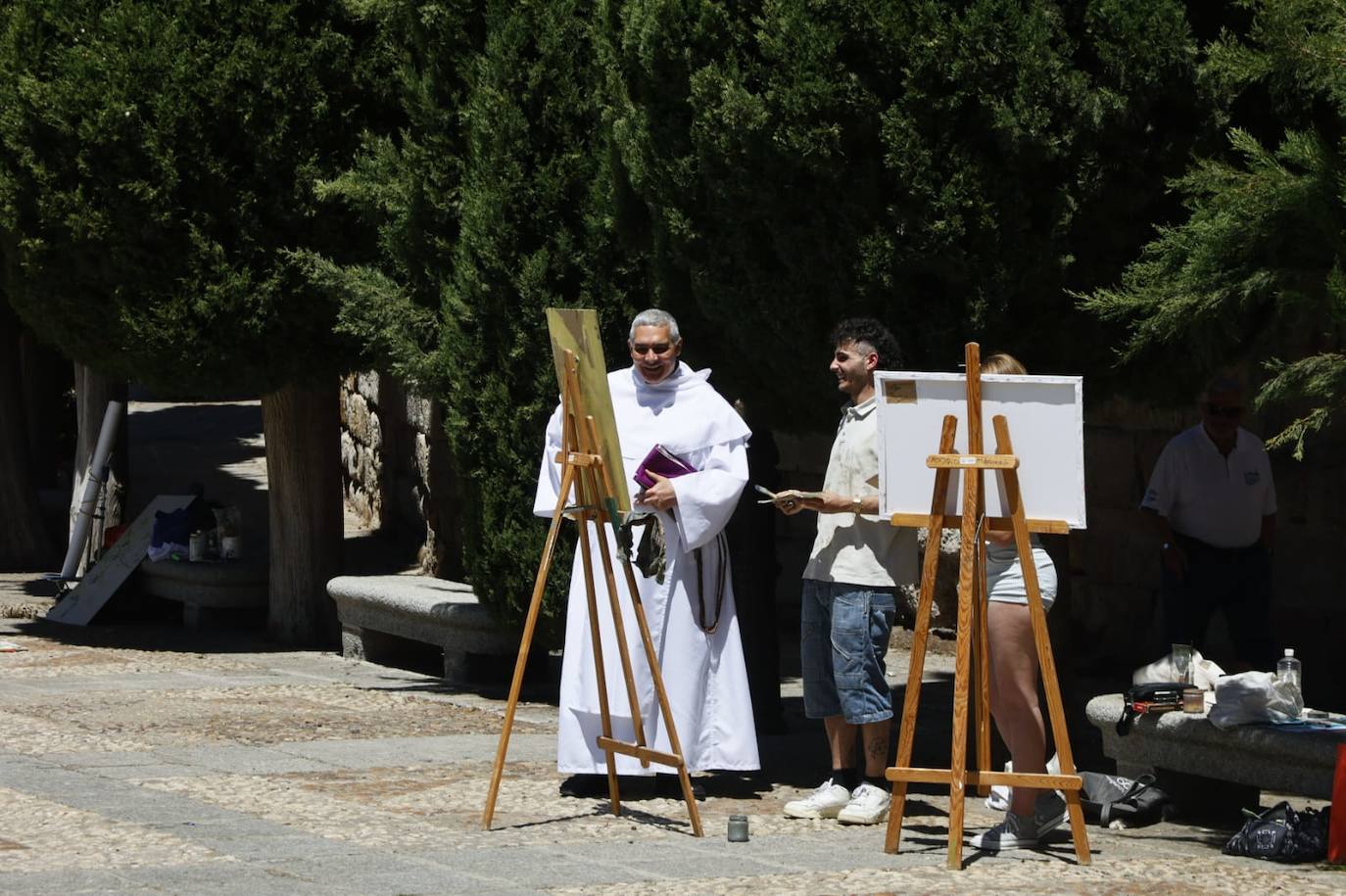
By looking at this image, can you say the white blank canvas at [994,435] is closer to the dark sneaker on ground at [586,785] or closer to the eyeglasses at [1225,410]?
the dark sneaker on ground at [586,785]

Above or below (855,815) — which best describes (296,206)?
above

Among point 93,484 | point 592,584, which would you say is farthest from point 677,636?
point 93,484

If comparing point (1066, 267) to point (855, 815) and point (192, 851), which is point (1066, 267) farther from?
point (192, 851)

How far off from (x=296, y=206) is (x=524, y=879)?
6.22 meters

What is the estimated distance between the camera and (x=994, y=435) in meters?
5.82

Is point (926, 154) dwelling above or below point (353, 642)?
Result: above

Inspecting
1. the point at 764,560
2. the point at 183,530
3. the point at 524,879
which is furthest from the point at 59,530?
the point at 524,879

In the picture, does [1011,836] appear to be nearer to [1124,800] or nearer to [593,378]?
[1124,800]

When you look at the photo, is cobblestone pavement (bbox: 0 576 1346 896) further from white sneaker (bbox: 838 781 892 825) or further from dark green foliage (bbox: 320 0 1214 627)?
dark green foliage (bbox: 320 0 1214 627)

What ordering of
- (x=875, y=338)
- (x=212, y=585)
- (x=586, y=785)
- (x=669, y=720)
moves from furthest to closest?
1. (x=212, y=585)
2. (x=586, y=785)
3. (x=875, y=338)
4. (x=669, y=720)

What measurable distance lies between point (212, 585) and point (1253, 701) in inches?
315

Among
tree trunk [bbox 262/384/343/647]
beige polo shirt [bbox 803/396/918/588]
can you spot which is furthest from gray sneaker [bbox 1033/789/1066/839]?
tree trunk [bbox 262/384/343/647]

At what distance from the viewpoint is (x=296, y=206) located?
35.8 ft

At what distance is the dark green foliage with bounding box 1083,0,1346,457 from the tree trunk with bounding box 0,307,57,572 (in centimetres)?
1219
